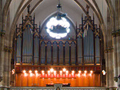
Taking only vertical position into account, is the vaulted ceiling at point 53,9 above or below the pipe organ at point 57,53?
above

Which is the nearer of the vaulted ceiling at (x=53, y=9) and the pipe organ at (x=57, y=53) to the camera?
the vaulted ceiling at (x=53, y=9)

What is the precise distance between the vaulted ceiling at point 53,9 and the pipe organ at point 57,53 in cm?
145

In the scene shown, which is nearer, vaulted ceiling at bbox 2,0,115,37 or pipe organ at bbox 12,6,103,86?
vaulted ceiling at bbox 2,0,115,37

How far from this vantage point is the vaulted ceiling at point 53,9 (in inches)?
1385

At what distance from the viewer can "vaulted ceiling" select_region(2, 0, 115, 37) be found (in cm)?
3519

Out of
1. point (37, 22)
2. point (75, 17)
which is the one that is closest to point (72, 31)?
point (75, 17)

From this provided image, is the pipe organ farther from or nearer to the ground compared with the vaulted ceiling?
nearer to the ground

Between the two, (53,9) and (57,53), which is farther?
(53,9)

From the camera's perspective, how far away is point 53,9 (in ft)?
135

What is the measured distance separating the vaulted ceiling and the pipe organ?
1.45 meters

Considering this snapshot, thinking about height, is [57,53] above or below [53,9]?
below

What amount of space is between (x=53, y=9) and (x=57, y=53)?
21.1 feet

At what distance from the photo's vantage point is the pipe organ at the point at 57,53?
3672cm

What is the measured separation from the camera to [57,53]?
3744 centimetres
